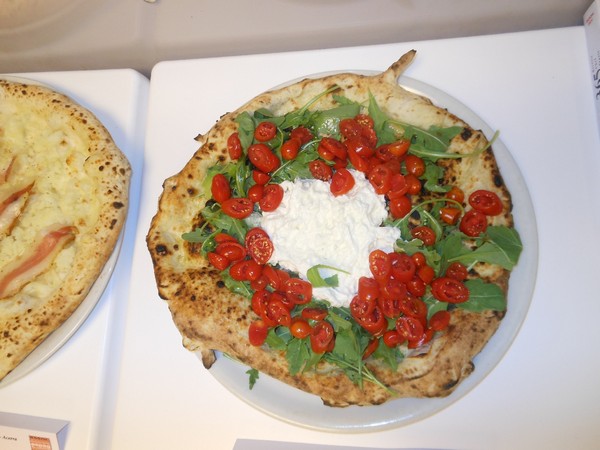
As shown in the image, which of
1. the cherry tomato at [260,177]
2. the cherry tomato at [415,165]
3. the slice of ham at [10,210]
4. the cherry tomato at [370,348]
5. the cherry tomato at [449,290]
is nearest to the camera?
the cherry tomato at [449,290]

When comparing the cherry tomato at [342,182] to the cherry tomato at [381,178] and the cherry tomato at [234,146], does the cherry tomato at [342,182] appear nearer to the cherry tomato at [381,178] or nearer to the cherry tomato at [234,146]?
the cherry tomato at [381,178]

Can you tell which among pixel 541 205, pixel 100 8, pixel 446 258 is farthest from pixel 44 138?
pixel 541 205

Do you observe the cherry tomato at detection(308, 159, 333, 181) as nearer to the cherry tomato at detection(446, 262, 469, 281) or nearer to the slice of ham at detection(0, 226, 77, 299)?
the cherry tomato at detection(446, 262, 469, 281)

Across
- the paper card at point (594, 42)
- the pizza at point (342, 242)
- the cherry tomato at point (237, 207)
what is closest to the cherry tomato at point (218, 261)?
the pizza at point (342, 242)

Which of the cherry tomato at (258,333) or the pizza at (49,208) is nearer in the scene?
the cherry tomato at (258,333)

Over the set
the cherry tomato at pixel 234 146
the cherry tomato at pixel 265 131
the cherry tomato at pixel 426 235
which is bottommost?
the cherry tomato at pixel 426 235

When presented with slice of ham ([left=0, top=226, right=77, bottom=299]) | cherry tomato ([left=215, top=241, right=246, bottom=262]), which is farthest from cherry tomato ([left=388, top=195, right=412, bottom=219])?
slice of ham ([left=0, top=226, right=77, bottom=299])

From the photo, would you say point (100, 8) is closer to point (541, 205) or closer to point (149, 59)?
point (149, 59)

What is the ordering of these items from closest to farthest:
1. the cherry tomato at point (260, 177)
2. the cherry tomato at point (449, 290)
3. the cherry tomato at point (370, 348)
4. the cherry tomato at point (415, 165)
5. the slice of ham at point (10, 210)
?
1. the cherry tomato at point (449, 290)
2. the cherry tomato at point (370, 348)
3. the cherry tomato at point (415, 165)
4. the cherry tomato at point (260, 177)
5. the slice of ham at point (10, 210)
